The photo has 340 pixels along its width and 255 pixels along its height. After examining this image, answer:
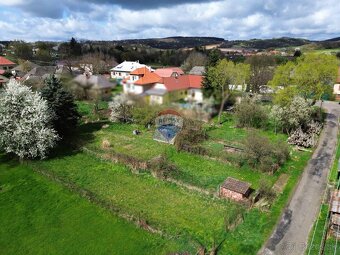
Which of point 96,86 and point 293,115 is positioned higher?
point 96,86

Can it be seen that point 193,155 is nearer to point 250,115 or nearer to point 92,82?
point 250,115

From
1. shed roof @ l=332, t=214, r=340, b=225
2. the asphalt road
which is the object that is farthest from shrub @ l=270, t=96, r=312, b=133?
shed roof @ l=332, t=214, r=340, b=225

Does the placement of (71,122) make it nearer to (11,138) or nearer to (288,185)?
(11,138)

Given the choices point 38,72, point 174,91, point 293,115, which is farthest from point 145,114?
point 38,72

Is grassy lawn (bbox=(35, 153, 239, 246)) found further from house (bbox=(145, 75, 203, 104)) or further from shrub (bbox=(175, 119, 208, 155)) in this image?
house (bbox=(145, 75, 203, 104))

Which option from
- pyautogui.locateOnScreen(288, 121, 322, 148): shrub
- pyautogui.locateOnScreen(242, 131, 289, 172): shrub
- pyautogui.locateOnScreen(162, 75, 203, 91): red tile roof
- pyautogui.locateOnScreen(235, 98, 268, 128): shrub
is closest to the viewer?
pyautogui.locateOnScreen(242, 131, 289, 172): shrub

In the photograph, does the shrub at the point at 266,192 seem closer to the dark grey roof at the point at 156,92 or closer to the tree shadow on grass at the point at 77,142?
the tree shadow on grass at the point at 77,142
